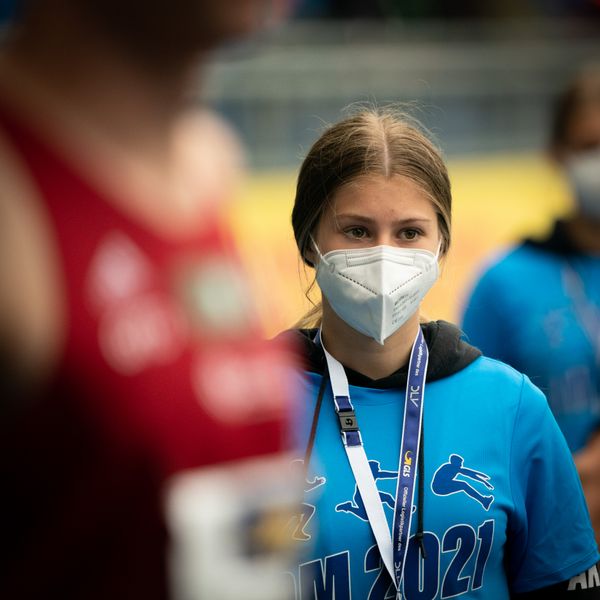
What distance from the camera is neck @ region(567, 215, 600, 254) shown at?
3.77 meters

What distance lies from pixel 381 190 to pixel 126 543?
1195 millimetres

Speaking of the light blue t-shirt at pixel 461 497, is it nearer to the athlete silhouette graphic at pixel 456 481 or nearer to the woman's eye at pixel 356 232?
the athlete silhouette graphic at pixel 456 481

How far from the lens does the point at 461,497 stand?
2072mm

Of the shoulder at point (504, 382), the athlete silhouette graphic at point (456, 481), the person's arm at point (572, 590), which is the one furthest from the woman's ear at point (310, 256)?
the person's arm at point (572, 590)

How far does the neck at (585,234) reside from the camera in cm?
377

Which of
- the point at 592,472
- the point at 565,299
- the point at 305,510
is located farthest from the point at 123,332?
the point at 565,299

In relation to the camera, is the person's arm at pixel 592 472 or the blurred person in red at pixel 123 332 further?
the person's arm at pixel 592 472

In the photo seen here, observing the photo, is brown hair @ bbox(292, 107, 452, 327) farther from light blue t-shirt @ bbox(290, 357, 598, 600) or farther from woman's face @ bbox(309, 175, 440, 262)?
light blue t-shirt @ bbox(290, 357, 598, 600)

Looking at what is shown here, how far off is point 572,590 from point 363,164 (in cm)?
101

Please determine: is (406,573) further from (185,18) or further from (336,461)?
(185,18)

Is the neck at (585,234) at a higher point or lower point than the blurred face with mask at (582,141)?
lower

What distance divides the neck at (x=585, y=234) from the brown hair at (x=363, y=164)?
1.53m

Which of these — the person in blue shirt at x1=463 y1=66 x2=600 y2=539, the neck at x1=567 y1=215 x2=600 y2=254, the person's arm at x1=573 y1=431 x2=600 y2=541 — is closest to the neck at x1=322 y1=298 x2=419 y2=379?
the person's arm at x1=573 y1=431 x2=600 y2=541

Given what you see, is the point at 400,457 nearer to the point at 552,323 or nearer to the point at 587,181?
the point at 552,323
